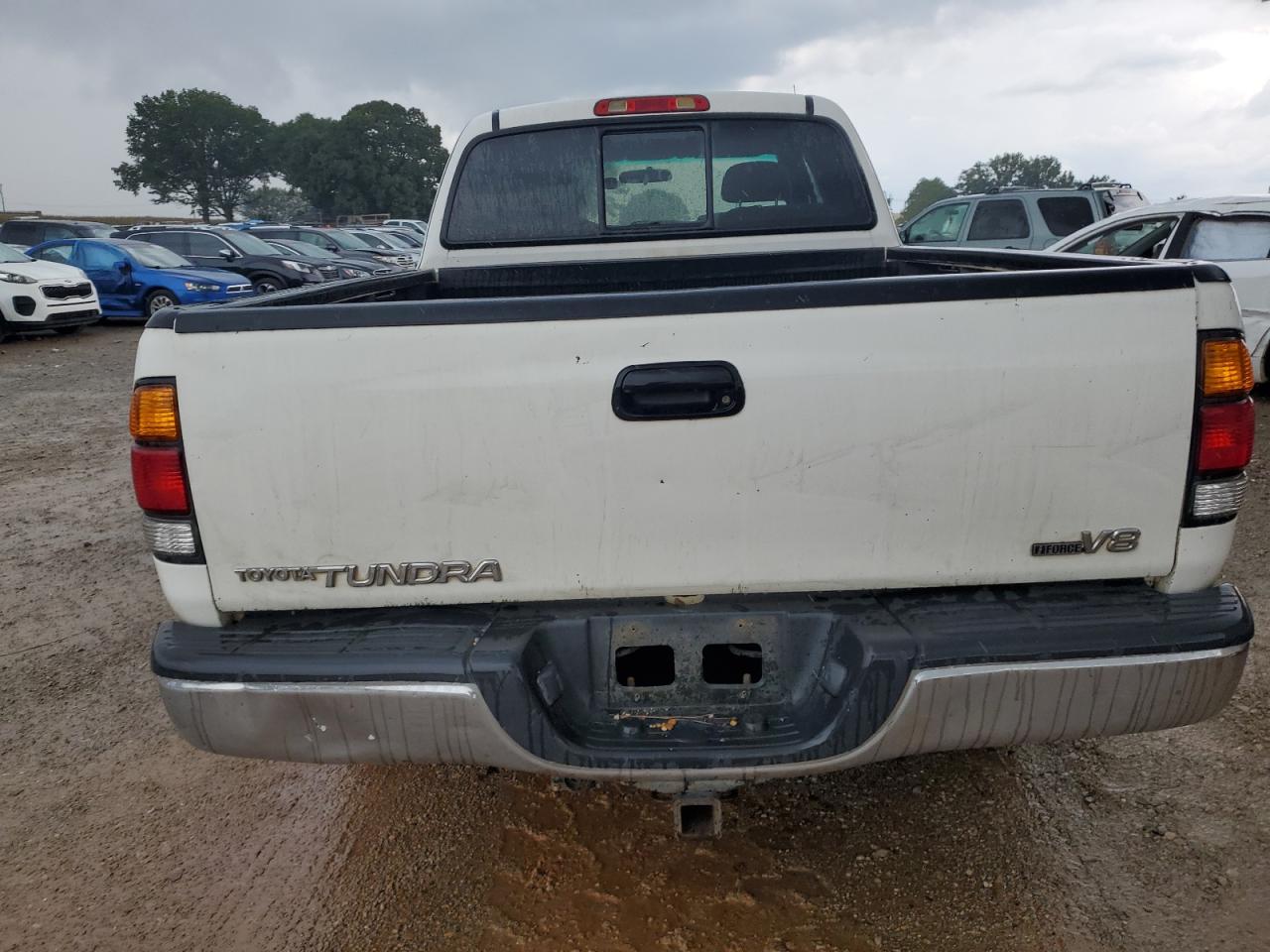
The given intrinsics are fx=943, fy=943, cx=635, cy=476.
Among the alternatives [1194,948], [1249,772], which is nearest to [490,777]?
[1194,948]

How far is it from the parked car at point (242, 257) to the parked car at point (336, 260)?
1.51 feet

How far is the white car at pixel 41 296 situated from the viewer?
14.0 meters

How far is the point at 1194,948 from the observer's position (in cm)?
233

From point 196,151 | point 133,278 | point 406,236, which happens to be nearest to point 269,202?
point 196,151

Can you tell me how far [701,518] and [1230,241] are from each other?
25.8 feet

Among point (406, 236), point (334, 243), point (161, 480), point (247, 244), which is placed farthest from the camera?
point (406, 236)

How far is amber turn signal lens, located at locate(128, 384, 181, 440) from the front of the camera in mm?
2033

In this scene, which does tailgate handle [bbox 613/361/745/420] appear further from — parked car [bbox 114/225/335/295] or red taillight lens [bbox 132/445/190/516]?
parked car [bbox 114/225/335/295]

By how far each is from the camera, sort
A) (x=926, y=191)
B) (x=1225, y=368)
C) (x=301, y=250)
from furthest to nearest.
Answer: (x=926, y=191)
(x=301, y=250)
(x=1225, y=368)

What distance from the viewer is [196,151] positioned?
309ft

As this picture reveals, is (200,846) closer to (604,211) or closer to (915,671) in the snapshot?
(915,671)

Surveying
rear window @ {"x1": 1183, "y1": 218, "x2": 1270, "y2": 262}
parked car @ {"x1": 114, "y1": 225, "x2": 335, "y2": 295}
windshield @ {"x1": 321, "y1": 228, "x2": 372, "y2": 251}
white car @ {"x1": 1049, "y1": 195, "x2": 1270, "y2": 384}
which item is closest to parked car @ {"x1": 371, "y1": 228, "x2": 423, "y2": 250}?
windshield @ {"x1": 321, "y1": 228, "x2": 372, "y2": 251}

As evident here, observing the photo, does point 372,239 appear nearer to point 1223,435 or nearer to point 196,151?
point 1223,435

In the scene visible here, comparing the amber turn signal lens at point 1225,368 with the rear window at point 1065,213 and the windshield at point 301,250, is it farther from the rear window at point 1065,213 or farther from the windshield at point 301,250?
the windshield at point 301,250
